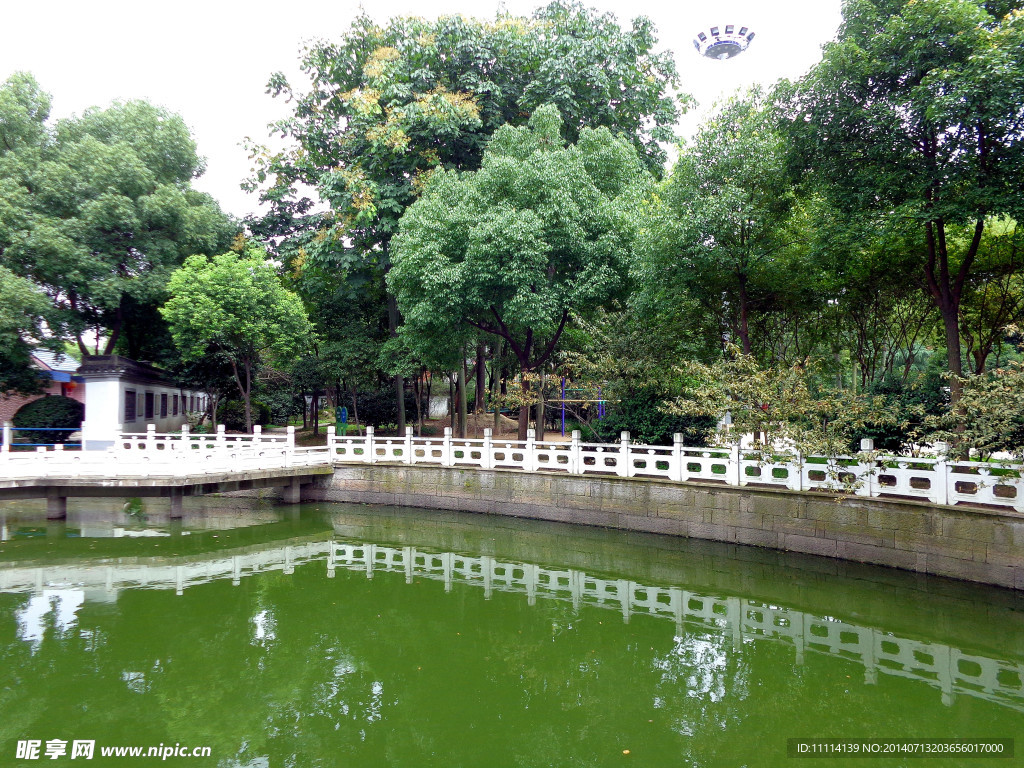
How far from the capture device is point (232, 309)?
52.3ft

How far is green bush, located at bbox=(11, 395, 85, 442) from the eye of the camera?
1650 centimetres

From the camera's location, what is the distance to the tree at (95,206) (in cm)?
1586

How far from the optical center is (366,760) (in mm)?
4223

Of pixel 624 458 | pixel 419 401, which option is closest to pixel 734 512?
pixel 624 458

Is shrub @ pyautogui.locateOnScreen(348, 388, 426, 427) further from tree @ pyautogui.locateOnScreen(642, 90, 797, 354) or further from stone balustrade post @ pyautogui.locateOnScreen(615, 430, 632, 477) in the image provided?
tree @ pyautogui.locateOnScreen(642, 90, 797, 354)

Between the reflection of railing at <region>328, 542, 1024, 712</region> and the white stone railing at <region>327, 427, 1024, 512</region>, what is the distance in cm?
222

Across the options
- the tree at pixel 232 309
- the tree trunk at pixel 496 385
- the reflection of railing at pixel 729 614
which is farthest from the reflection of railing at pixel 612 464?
the tree trunk at pixel 496 385

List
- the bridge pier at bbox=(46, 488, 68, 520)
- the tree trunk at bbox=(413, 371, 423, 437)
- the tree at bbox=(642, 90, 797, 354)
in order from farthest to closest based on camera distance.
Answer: the tree trunk at bbox=(413, 371, 423, 437) < the bridge pier at bbox=(46, 488, 68, 520) < the tree at bbox=(642, 90, 797, 354)

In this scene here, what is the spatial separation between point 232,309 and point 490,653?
42.2 ft

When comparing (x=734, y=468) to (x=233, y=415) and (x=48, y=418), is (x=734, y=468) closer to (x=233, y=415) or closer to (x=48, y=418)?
(x=48, y=418)

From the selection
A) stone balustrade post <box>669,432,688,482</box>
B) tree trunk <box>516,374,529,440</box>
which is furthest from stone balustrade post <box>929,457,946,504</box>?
tree trunk <box>516,374,529,440</box>

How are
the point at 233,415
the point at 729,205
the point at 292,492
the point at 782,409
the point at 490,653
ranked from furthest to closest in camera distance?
the point at 233,415, the point at 292,492, the point at 729,205, the point at 782,409, the point at 490,653

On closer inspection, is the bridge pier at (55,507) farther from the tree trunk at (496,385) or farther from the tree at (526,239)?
the tree trunk at (496,385)

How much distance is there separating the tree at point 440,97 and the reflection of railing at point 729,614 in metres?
9.78
